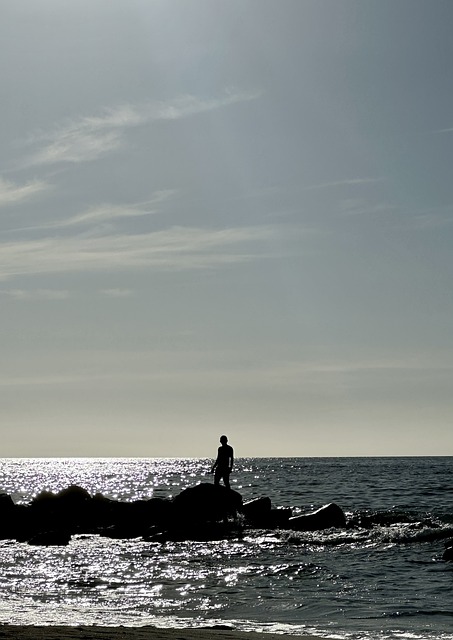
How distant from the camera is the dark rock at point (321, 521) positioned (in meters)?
27.0

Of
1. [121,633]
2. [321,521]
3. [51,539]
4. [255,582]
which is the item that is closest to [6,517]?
[51,539]

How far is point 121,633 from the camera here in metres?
11.5

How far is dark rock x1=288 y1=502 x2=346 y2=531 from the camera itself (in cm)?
2702

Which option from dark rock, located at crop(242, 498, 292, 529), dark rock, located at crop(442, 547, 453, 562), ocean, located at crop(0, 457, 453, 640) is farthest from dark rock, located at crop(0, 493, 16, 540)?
dark rock, located at crop(442, 547, 453, 562)

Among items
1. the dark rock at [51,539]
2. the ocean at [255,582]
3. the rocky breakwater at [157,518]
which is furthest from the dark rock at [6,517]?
the ocean at [255,582]

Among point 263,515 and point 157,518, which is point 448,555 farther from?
point 157,518

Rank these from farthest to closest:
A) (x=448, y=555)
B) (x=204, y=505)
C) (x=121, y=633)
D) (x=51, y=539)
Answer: (x=204, y=505)
(x=51, y=539)
(x=448, y=555)
(x=121, y=633)

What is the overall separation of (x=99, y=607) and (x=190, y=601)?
1.77 metres

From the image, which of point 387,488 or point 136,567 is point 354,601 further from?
point 387,488

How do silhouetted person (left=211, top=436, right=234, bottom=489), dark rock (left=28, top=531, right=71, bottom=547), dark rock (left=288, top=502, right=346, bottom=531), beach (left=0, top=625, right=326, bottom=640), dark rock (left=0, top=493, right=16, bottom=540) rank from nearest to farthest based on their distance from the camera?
beach (left=0, top=625, right=326, bottom=640) < dark rock (left=28, top=531, right=71, bottom=547) < dark rock (left=288, top=502, right=346, bottom=531) < dark rock (left=0, top=493, right=16, bottom=540) < silhouetted person (left=211, top=436, right=234, bottom=489)

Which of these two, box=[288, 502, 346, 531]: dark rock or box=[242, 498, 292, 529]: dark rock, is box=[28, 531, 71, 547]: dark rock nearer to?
box=[242, 498, 292, 529]: dark rock

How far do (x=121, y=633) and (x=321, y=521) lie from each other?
16.7 metres

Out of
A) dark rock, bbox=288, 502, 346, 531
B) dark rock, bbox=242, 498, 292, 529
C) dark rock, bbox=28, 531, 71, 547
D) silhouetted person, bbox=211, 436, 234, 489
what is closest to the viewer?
dark rock, bbox=28, 531, 71, 547

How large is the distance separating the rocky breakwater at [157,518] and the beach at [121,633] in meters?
13.1
